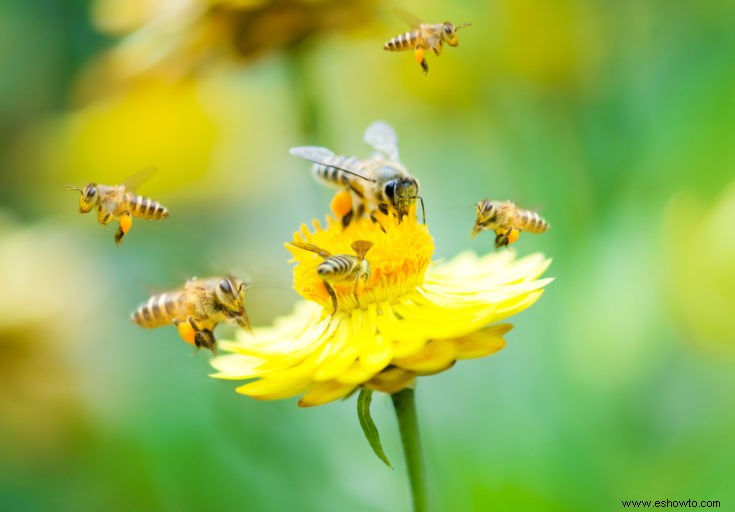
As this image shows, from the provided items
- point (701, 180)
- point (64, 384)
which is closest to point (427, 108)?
point (701, 180)

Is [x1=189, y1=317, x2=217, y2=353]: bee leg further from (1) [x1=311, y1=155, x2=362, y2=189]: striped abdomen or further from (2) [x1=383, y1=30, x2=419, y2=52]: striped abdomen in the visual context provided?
(2) [x1=383, y1=30, x2=419, y2=52]: striped abdomen

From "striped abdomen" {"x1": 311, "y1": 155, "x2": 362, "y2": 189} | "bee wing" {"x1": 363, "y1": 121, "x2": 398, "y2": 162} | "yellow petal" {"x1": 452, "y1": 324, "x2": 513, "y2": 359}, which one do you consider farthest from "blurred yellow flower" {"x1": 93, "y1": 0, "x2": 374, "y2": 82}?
"yellow petal" {"x1": 452, "y1": 324, "x2": 513, "y2": 359}

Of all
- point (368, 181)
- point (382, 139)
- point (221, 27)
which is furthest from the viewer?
point (221, 27)

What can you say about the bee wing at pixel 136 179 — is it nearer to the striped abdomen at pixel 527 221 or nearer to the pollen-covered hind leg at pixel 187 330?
the pollen-covered hind leg at pixel 187 330

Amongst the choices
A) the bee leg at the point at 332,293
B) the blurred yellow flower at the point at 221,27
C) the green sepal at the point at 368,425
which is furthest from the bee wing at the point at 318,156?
the blurred yellow flower at the point at 221,27

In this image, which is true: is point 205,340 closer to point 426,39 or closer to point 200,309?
point 200,309

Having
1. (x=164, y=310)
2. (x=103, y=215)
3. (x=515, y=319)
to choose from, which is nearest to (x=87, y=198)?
(x=103, y=215)
